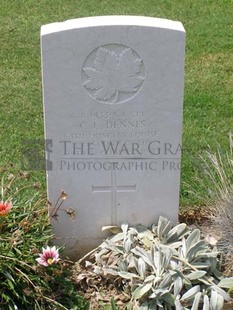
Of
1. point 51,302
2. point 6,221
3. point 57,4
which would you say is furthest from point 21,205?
point 57,4

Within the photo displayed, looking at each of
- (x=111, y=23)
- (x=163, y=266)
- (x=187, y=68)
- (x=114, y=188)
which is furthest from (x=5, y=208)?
(x=187, y=68)

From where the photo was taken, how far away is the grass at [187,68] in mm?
6082

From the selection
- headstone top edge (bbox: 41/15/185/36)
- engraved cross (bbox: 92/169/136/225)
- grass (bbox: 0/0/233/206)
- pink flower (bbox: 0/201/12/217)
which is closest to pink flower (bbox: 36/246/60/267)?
pink flower (bbox: 0/201/12/217)

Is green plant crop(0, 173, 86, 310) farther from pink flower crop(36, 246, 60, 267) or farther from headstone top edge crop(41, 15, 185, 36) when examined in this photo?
headstone top edge crop(41, 15, 185, 36)

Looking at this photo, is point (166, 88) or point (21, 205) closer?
point (166, 88)

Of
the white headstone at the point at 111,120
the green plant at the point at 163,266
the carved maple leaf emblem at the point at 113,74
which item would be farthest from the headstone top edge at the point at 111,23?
the green plant at the point at 163,266

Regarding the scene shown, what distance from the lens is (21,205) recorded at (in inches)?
175

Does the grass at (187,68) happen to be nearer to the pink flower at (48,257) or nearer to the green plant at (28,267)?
the green plant at (28,267)

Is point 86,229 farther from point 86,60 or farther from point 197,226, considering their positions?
point 86,60

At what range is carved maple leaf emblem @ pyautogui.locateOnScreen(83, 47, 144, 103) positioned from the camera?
13.3ft

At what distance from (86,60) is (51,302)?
1406mm

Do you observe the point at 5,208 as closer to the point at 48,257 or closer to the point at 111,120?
the point at 48,257

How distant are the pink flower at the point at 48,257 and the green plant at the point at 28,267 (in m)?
0.05

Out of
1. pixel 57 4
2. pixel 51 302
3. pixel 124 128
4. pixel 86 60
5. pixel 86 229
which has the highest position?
pixel 57 4
